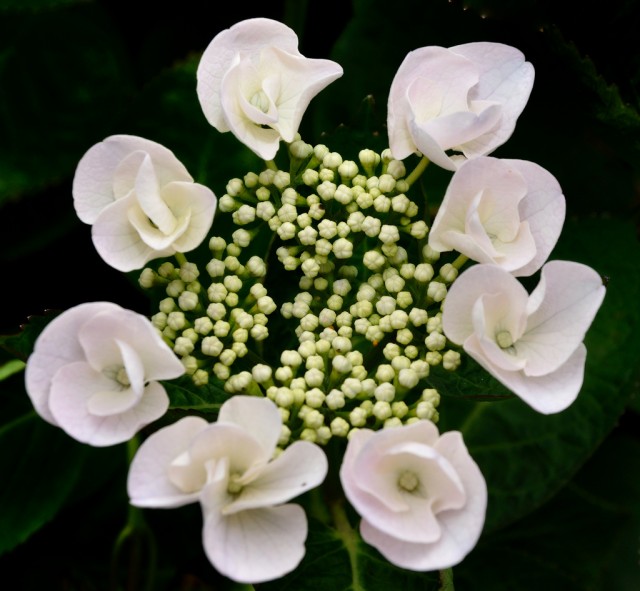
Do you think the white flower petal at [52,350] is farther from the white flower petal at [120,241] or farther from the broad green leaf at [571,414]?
the broad green leaf at [571,414]

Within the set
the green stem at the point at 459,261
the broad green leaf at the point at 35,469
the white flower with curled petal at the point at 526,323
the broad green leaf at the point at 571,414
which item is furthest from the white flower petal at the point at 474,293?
the broad green leaf at the point at 35,469

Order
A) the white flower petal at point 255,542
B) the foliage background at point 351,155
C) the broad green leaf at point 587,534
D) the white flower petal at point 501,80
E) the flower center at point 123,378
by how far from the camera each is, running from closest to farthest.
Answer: the white flower petal at point 255,542
the flower center at point 123,378
the white flower petal at point 501,80
the foliage background at point 351,155
the broad green leaf at point 587,534

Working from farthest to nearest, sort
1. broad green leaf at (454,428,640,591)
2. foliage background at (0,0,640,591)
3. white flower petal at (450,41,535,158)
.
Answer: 1. broad green leaf at (454,428,640,591)
2. foliage background at (0,0,640,591)
3. white flower petal at (450,41,535,158)

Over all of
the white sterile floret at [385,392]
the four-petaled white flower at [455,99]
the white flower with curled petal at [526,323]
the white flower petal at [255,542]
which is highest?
the four-petaled white flower at [455,99]

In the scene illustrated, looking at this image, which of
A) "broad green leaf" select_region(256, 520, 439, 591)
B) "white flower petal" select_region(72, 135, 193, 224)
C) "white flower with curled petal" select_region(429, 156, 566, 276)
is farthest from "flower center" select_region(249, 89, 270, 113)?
"broad green leaf" select_region(256, 520, 439, 591)

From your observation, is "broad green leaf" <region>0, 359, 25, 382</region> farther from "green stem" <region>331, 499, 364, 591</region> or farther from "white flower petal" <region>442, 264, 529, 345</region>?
"white flower petal" <region>442, 264, 529, 345</region>

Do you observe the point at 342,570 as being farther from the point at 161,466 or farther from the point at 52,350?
the point at 52,350
